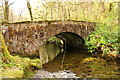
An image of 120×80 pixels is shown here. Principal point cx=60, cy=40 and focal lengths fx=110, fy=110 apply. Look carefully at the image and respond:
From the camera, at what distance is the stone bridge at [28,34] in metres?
5.80

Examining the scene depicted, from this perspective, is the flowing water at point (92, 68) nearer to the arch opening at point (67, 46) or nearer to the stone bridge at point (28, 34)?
the stone bridge at point (28, 34)

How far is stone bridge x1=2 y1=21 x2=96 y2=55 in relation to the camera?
19.0 ft

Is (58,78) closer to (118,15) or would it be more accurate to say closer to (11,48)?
(11,48)

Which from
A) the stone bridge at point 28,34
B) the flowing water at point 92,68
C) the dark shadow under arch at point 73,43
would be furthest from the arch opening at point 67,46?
the flowing water at point 92,68

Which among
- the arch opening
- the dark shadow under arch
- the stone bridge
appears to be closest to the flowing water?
the stone bridge

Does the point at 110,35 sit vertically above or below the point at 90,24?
below

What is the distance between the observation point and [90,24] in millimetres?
9055

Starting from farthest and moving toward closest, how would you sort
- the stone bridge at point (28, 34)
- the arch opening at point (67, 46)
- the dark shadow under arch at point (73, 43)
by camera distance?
the dark shadow under arch at point (73, 43) → the arch opening at point (67, 46) → the stone bridge at point (28, 34)

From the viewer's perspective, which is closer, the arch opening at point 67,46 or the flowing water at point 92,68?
the flowing water at point 92,68

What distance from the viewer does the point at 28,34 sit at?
6.23m

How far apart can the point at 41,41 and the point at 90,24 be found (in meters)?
4.56

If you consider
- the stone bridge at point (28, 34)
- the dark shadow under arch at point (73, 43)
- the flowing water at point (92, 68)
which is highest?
the stone bridge at point (28, 34)

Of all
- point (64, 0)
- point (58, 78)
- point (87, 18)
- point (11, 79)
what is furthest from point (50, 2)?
point (11, 79)

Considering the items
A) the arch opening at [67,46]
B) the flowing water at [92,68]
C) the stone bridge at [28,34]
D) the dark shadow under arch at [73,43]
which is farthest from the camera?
the dark shadow under arch at [73,43]
